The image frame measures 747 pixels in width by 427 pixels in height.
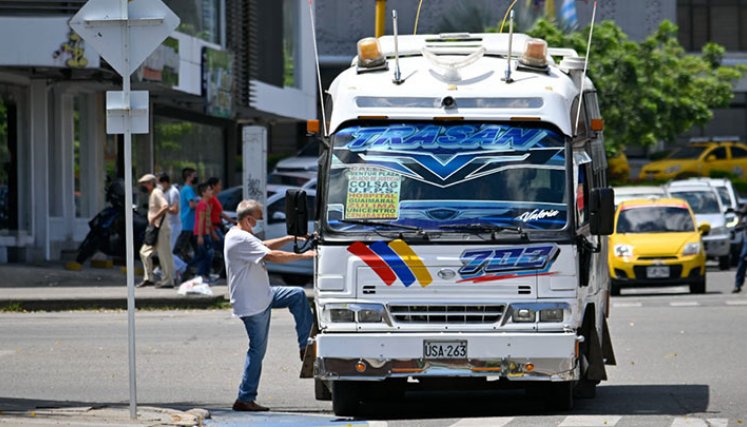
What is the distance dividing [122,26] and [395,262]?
8.54ft

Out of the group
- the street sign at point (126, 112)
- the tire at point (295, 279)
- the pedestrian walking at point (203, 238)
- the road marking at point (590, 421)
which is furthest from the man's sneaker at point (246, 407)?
the tire at point (295, 279)

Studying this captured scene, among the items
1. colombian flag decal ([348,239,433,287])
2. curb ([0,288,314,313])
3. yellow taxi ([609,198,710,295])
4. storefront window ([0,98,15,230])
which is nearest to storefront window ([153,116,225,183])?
storefront window ([0,98,15,230])

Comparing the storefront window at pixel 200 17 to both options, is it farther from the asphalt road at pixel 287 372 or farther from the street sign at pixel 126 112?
the street sign at pixel 126 112

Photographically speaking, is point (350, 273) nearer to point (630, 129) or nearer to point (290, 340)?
point (290, 340)

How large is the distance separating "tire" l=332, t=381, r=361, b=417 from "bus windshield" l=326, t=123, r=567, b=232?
1.26m

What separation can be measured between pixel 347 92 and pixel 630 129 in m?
35.4

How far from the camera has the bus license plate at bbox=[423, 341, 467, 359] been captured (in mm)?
11141

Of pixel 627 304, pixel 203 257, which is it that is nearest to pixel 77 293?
pixel 203 257

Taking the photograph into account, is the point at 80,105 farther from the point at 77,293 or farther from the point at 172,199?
the point at 77,293

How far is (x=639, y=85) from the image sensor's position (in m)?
46.2

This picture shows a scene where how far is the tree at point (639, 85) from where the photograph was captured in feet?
151

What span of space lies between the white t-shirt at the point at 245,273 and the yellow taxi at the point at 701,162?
3935 cm

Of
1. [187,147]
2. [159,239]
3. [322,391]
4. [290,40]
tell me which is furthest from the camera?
[290,40]

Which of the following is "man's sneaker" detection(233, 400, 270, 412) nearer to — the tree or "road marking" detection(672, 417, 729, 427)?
"road marking" detection(672, 417, 729, 427)
